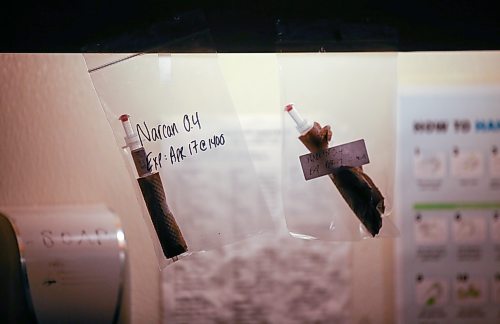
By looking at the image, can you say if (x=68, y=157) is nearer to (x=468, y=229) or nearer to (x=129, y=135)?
(x=129, y=135)

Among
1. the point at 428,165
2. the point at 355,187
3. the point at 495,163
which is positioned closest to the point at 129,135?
the point at 355,187

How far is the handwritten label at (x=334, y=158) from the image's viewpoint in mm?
973

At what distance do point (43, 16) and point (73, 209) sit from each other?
1.08 ft

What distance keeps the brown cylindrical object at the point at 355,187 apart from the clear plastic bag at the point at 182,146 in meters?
0.12

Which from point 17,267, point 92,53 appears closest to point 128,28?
point 92,53

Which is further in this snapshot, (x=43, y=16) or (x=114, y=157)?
(x=114, y=157)

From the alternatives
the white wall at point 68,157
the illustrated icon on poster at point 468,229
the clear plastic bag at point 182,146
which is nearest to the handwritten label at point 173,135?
the clear plastic bag at point 182,146

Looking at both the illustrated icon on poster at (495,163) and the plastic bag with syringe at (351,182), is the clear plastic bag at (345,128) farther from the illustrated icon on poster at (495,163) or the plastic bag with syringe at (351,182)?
the illustrated icon on poster at (495,163)

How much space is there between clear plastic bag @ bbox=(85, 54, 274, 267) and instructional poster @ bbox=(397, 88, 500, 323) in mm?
268

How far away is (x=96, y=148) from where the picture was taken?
3.40 feet

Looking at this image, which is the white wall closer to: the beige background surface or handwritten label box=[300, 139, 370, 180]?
the beige background surface

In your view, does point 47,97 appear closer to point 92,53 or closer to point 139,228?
point 92,53

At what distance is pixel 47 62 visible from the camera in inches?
39.7

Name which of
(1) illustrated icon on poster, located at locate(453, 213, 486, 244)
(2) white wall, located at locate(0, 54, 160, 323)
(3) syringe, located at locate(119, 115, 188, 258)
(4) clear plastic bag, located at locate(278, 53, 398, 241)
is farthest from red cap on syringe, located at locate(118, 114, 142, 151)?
(1) illustrated icon on poster, located at locate(453, 213, 486, 244)
